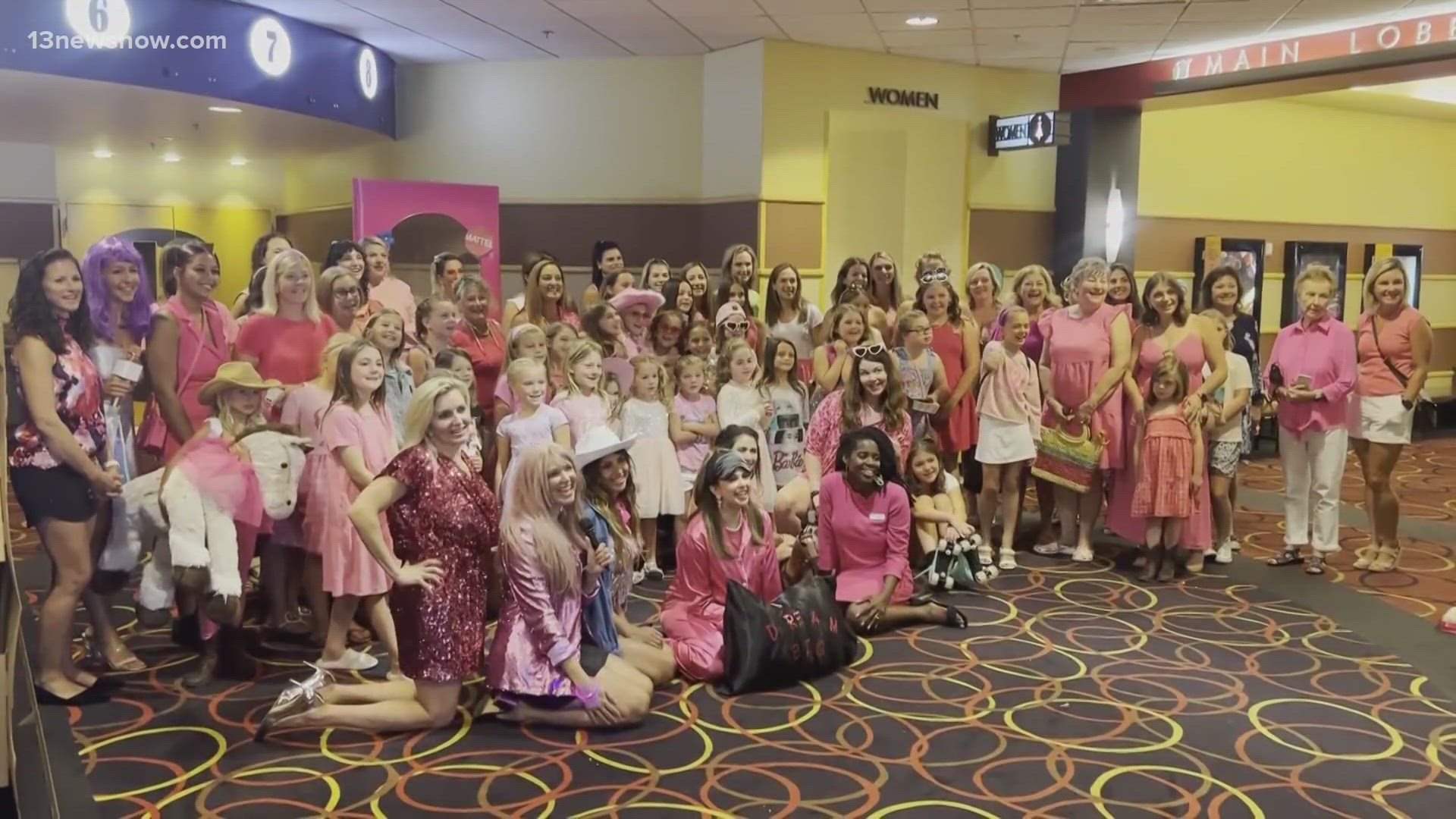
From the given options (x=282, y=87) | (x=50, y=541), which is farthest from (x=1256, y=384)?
(x=282, y=87)

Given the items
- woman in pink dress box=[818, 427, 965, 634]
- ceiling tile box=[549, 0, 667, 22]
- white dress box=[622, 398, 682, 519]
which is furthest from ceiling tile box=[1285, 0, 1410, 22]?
white dress box=[622, 398, 682, 519]

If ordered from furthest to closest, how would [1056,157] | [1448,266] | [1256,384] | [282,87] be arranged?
[1448,266]
[1056,157]
[282,87]
[1256,384]

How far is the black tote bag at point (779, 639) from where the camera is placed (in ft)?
12.7

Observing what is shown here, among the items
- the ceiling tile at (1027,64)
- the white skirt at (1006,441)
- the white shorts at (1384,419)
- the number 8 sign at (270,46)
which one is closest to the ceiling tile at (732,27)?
the ceiling tile at (1027,64)

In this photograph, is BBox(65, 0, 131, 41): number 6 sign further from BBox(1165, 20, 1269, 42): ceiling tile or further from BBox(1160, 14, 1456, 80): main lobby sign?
BBox(1160, 14, 1456, 80): main lobby sign

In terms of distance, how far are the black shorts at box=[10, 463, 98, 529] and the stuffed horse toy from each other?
0.60 feet

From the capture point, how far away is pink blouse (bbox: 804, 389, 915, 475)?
5066mm

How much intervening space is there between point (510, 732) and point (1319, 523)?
4.10 metres

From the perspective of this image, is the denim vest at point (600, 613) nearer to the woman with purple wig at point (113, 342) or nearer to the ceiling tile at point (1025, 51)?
the woman with purple wig at point (113, 342)

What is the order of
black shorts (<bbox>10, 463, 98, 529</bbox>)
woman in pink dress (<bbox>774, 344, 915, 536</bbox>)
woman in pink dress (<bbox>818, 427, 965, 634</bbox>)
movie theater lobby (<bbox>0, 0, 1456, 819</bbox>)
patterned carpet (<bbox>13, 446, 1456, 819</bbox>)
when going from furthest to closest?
woman in pink dress (<bbox>774, 344, 915, 536</bbox>)
woman in pink dress (<bbox>818, 427, 965, 634</bbox>)
black shorts (<bbox>10, 463, 98, 529</bbox>)
movie theater lobby (<bbox>0, 0, 1456, 819</bbox>)
patterned carpet (<bbox>13, 446, 1456, 819</bbox>)

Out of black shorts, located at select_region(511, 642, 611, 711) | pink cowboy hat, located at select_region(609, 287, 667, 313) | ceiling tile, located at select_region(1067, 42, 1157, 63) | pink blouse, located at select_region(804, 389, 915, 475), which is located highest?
ceiling tile, located at select_region(1067, 42, 1157, 63)

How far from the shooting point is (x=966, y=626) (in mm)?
4695

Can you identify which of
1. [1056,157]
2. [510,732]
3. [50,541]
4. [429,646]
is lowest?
[510,732]

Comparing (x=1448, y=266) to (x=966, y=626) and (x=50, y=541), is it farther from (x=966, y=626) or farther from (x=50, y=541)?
(x=50, y=541)
